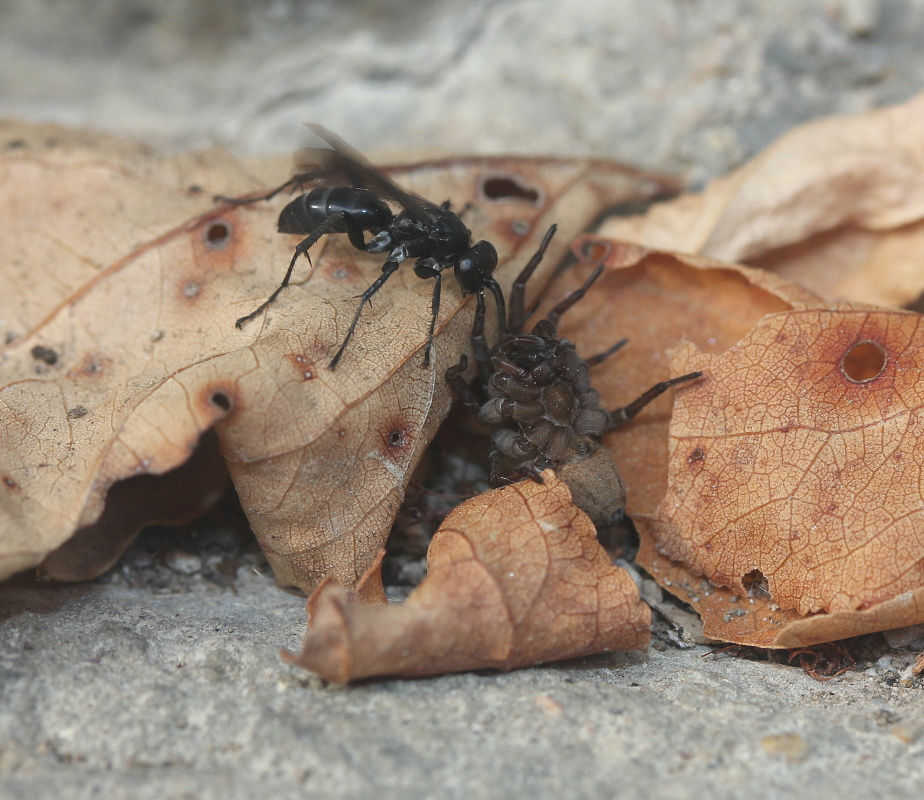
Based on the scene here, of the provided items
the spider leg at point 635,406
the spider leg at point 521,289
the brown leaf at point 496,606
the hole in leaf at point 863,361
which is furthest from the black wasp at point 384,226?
the hole in leaf at point 863,361

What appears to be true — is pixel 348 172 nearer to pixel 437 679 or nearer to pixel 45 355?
pixel 45 355

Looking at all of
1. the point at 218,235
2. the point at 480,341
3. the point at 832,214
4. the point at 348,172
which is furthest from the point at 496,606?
the point at 832,214

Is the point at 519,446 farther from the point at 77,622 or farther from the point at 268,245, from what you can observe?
the point at 77,622

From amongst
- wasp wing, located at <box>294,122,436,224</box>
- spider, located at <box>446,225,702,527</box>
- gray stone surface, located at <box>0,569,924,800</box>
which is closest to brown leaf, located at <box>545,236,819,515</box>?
spider, located at <box>446,225,702,527</box>

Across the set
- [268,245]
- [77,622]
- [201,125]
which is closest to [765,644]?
[77,622]

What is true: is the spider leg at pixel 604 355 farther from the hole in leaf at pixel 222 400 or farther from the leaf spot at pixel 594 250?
the hole in leaf at pixel 222 400

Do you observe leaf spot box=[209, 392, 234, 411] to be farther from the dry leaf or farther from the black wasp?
the black wasp
